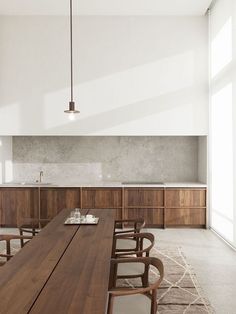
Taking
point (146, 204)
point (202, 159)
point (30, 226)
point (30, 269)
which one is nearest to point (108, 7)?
point (202, 159)

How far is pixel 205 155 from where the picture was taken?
6527mm

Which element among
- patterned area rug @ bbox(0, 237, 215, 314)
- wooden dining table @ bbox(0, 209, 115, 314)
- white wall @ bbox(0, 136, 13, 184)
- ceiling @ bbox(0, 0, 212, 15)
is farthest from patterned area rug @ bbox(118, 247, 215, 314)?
ceiling @ bbox(0, 0, 212, 15)

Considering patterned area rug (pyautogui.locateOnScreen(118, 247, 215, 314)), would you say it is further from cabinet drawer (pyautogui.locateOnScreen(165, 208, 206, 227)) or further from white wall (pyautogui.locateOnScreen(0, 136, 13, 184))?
white wall (pyautogui.locateOnScreen(0, 136, 13, 184))

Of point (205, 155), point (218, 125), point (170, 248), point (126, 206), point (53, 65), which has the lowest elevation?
point (170, 248)

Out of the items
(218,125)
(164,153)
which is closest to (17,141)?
(164,153)

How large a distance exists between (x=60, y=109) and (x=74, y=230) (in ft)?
11.6

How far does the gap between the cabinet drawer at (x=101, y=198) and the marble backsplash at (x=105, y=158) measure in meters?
0.76

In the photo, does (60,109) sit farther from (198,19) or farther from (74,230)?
(74,230)

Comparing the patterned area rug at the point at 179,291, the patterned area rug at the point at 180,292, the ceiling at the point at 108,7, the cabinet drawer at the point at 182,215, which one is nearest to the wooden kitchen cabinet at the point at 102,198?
the cabinet drawer at the point at 182,215

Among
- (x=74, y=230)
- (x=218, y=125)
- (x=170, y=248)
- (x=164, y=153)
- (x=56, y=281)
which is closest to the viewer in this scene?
(x=56, y=281)

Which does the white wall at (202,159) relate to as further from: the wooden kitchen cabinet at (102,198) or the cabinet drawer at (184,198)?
the wooden kitchen cabinet at (102,198)

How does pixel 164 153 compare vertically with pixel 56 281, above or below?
above

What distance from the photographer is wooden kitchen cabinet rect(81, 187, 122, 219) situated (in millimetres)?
6340

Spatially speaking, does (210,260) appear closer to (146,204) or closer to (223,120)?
(146,204)
